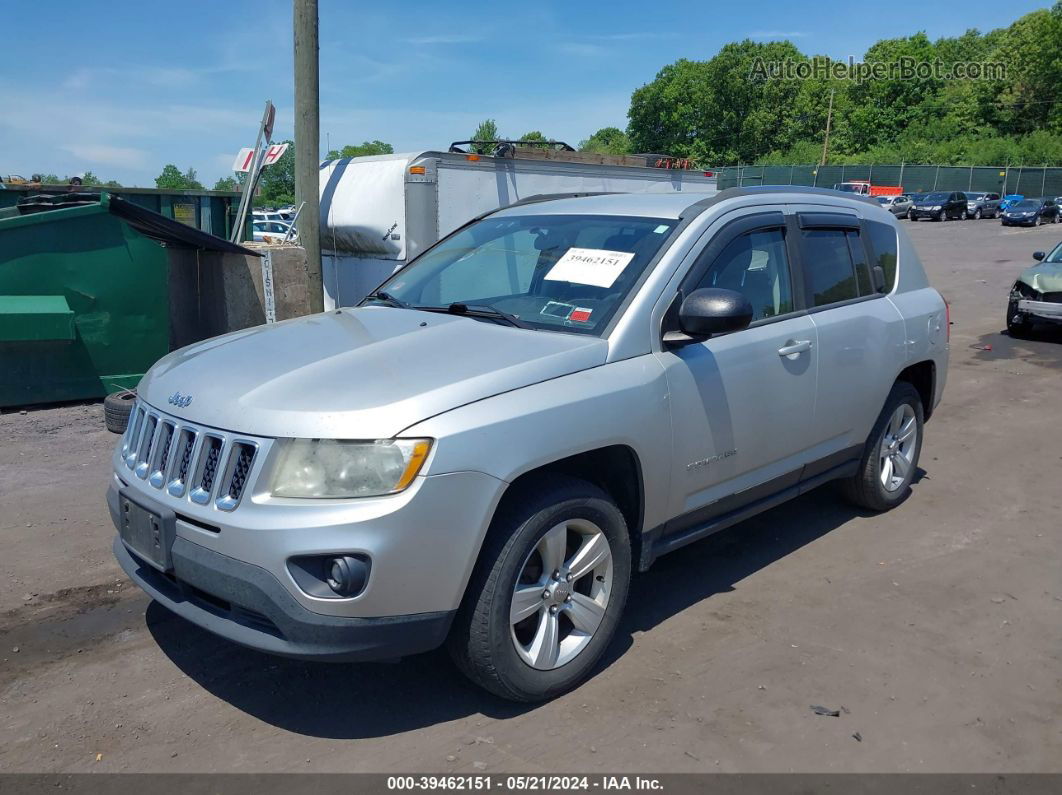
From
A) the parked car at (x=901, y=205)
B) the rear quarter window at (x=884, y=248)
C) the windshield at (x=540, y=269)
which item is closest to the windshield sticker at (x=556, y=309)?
the windshield at (x=540, y=269)

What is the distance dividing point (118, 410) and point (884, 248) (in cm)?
538

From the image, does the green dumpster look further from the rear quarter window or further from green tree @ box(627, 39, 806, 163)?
green tree @ box(627, 39, 806, 163)

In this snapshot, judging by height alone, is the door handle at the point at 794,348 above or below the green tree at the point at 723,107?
below

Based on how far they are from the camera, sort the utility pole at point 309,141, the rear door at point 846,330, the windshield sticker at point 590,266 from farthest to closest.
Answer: the utility pole at point 309,141 → the rear door at point 846,330 → the windshield sticker at point 590,266

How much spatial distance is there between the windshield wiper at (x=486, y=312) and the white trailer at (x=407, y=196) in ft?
14.8

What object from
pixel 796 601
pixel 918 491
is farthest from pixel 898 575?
pixel 918 491

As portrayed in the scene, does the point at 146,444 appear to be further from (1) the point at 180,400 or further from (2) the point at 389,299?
(2) the point at 389,299

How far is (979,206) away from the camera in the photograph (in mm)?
46781

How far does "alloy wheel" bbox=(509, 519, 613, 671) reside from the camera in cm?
331

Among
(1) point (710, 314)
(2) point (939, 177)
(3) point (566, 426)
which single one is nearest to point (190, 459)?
(3) point (566, 426)

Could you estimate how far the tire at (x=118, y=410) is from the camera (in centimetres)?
677

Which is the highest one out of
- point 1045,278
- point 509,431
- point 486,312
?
point 486,312

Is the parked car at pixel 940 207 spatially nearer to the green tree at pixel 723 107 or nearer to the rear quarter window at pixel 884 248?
the green tree at pixel 723 107

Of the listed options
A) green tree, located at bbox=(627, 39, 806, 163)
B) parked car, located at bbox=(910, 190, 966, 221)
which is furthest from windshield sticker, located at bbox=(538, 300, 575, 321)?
green tree, located at bbox=(627, 39, 806, 163)
